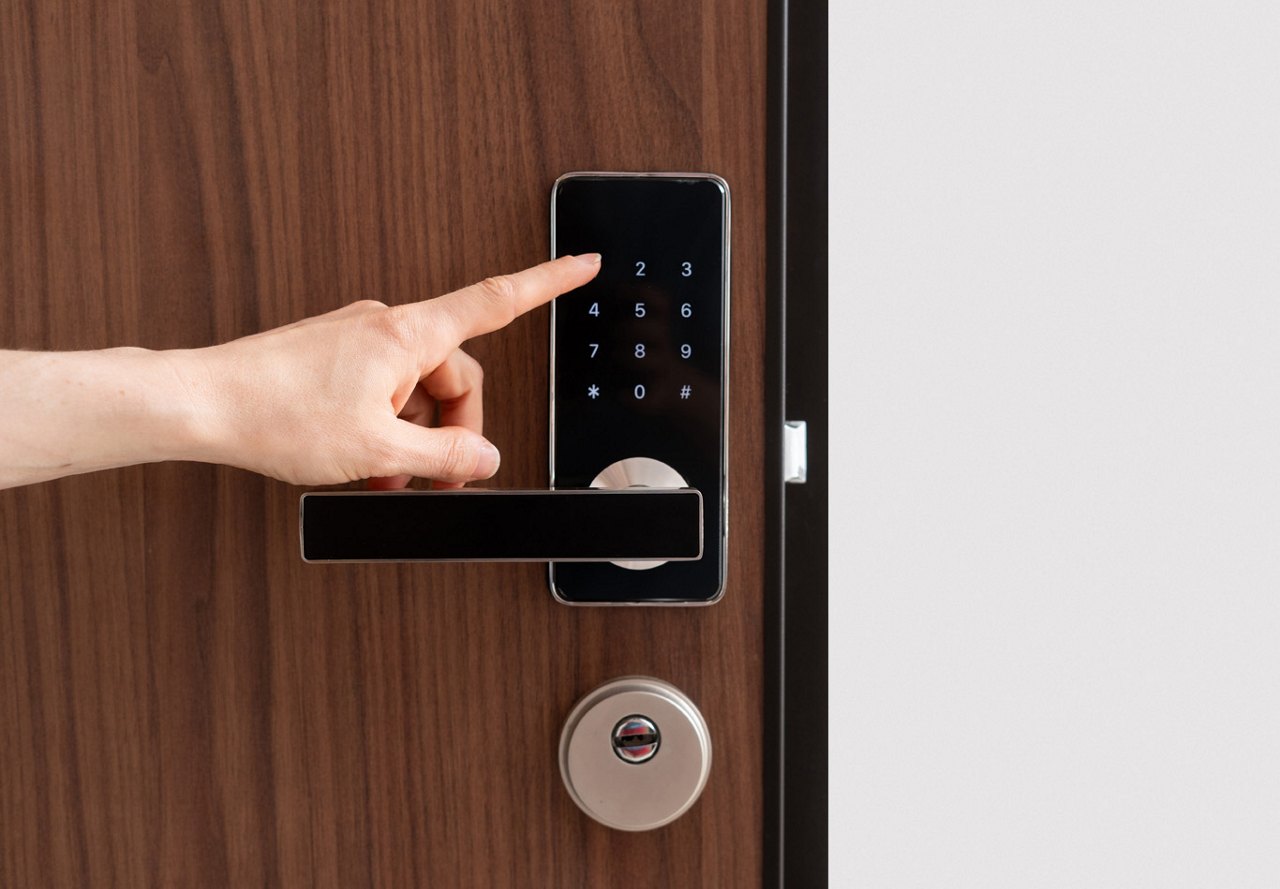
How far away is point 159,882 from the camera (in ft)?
1.28

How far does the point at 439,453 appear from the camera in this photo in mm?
342

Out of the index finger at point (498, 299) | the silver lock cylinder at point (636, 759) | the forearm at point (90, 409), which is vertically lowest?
the silver lock cylinder at point (636, 759)

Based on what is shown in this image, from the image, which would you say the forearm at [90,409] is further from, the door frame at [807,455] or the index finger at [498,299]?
the door frame at [807,455]

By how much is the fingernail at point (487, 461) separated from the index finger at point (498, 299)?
4 cm

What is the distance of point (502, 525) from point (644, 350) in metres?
0.10

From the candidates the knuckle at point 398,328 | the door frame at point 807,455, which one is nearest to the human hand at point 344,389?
the knuckle at point 398,328

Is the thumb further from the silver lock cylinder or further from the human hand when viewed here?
the silver lock cylinder

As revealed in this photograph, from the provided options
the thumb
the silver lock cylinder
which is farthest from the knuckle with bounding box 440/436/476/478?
the silver lock cylinder

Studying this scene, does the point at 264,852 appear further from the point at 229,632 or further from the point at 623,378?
the point at 623,378

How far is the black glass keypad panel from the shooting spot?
14.8 inches

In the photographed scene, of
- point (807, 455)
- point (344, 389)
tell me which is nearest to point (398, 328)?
point (344, 389)

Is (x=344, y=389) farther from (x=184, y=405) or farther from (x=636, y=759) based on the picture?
(x=636, y=759)

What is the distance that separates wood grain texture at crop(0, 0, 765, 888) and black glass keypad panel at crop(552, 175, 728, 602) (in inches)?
0.4

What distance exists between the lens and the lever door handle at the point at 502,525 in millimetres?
323
